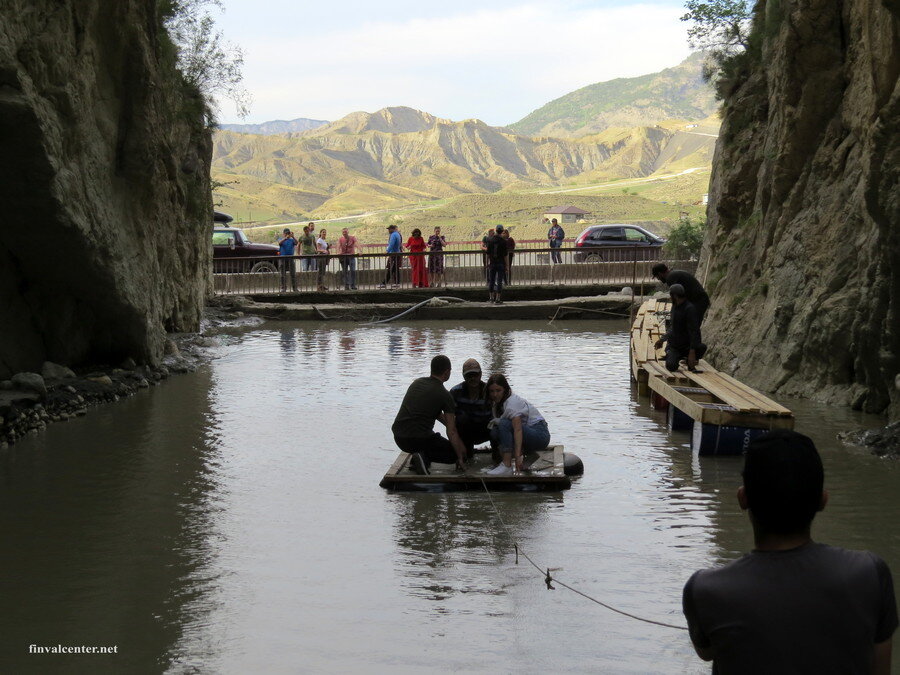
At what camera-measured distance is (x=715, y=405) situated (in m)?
10.9

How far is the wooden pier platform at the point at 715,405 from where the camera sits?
10.2 metres

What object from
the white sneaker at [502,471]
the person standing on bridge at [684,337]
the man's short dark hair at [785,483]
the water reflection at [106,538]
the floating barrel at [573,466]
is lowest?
the water reflection at [106,538]

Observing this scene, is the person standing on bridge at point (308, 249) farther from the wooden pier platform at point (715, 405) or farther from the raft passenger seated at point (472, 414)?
the raft passenger seated at point (472, 414)

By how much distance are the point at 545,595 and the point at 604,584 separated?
1.54 ft

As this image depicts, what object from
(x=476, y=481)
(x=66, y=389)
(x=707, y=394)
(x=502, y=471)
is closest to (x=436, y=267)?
(x=66, y=389)

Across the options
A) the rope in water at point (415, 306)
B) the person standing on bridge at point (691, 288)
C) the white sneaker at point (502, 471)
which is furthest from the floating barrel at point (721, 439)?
the rope in water at point (415, 306)

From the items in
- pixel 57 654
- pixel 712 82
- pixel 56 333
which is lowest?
pixel 57 654

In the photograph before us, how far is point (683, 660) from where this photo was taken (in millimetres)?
5766

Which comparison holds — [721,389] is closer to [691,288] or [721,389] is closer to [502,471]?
[691,288]

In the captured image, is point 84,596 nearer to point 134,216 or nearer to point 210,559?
point 210,559

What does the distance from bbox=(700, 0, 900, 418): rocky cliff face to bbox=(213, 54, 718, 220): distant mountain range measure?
8622cm

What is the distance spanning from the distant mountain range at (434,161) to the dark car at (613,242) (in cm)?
6636

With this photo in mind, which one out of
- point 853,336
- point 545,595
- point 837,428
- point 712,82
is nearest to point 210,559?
point 545,595

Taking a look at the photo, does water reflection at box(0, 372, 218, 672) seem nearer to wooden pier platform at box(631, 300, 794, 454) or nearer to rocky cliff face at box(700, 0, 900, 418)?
wooden pier platform at box(631, 300, 794, 454)
